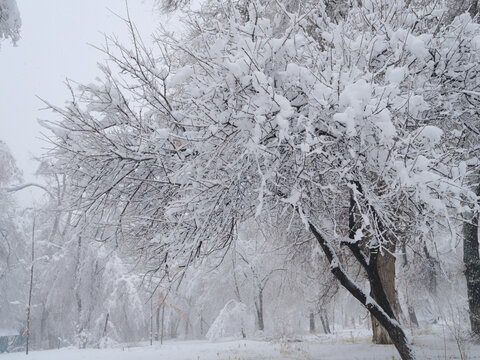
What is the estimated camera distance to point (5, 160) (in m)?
15.8

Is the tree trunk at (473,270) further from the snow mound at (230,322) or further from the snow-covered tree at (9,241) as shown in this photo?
the snow-covered tree at (9,241)

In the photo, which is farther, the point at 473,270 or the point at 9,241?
A: the point at 9,241

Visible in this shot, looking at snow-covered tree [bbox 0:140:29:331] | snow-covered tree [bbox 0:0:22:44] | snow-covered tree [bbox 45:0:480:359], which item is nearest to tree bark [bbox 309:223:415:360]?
snow-covered tree [bbox 45:0:480:359]

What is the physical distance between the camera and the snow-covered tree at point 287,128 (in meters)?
2.66

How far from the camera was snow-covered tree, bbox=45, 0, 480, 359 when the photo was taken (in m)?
2.66

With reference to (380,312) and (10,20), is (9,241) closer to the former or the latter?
(10,20)

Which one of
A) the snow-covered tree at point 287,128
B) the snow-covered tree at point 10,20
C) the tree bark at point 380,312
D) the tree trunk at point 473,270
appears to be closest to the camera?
the snow-covered tree at point 287,128

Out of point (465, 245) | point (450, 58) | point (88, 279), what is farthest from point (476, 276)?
point (88, 279)

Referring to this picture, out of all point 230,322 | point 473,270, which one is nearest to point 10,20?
point 473,270

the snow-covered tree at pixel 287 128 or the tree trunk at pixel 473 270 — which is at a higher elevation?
the snow-covered tree at pixel 287 128

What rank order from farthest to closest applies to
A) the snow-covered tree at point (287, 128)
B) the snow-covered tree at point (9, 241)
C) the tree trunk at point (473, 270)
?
1. the snow-covered tree at point (9, 241)
2. the tree trunk at point (473, 270)
3. the snow-covered tree at point (287, 128)

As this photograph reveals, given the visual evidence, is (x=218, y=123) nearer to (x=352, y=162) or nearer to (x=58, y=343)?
(x=352, y=162)

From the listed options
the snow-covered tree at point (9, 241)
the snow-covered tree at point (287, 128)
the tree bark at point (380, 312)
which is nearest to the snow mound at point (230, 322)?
the snow-covered tree at point (9, 241)

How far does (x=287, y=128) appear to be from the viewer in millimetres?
2453
